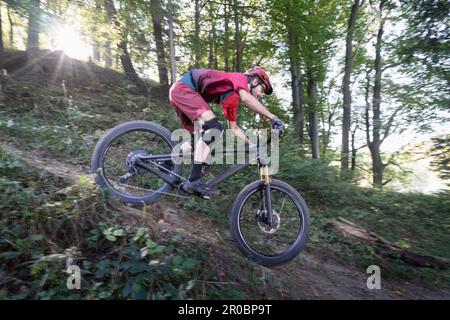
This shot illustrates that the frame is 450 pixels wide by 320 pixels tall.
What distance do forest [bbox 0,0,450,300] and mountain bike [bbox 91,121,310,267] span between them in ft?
0.70

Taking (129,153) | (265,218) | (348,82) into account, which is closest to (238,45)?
(348,82)

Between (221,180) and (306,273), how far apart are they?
1524 millimetres

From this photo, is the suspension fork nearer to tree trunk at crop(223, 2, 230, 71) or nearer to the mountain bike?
the mountain bike

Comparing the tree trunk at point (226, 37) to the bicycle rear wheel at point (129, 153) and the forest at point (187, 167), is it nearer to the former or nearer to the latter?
the forest at point (187, 167)

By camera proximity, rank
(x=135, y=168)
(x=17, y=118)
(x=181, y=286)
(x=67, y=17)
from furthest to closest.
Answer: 1. (x=67, y=17)
2. (x=17, y=118)
3. (x=135, y=168)
4. (x=181, y=286)

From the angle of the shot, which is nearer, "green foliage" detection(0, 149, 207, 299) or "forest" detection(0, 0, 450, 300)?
"green foliage" detection(0, 149, 207, 299)

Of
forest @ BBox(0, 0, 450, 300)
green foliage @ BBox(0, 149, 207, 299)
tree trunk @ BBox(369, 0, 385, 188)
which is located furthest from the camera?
tree trunk @ BBox(369, 0, 385, 188)

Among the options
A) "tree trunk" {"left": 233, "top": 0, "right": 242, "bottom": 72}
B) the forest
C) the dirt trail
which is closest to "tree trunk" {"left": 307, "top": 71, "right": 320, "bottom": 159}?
the forest

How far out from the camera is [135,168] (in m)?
3.87

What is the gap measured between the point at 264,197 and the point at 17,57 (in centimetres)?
837

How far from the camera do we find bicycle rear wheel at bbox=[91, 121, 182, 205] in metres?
3.85

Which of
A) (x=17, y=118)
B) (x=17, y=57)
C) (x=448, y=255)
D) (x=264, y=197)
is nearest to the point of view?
(x=264, y=197)
